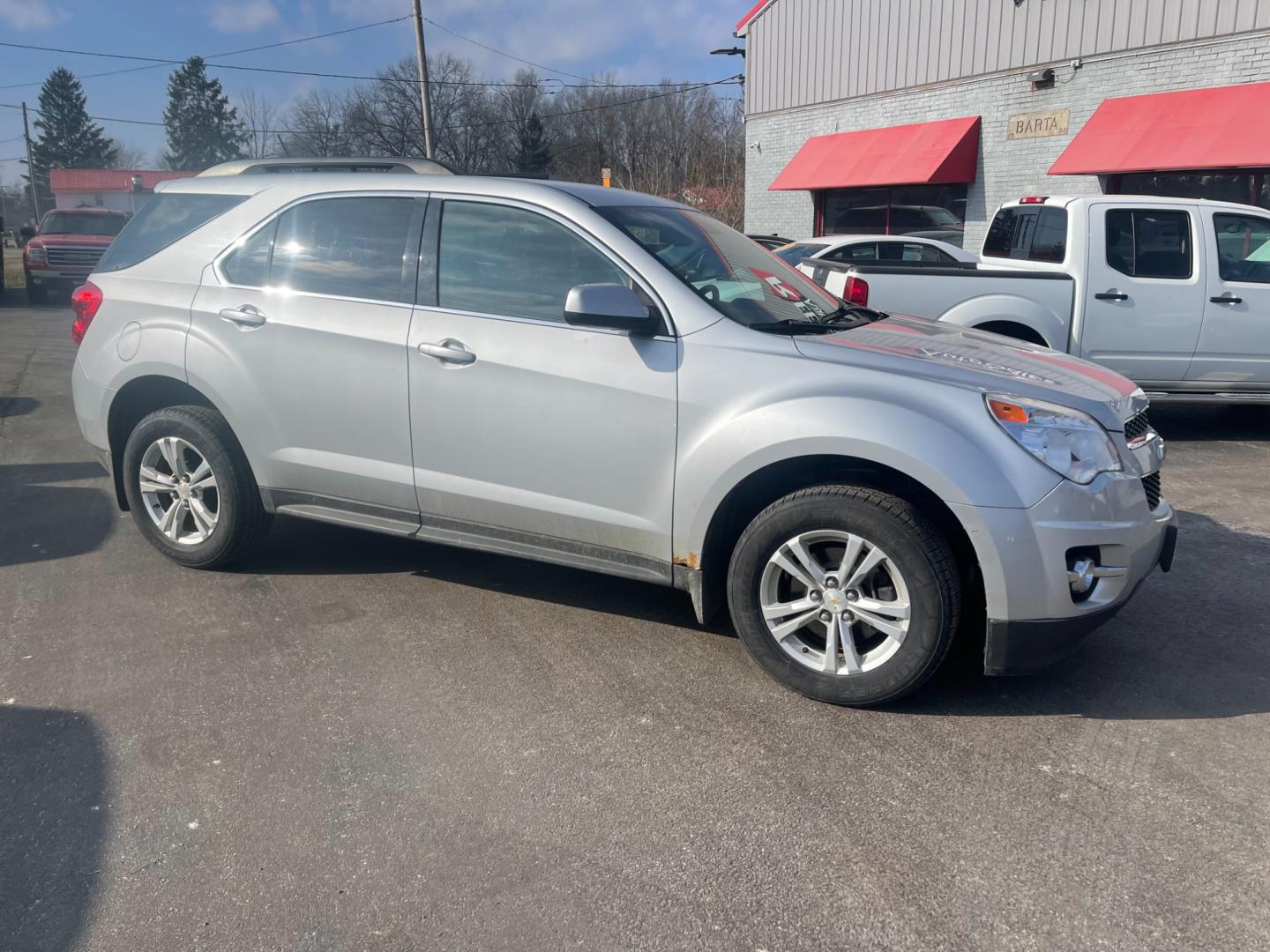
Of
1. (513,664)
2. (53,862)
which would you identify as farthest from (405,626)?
(53,862)

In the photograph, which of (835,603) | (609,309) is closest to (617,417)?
(609,309)

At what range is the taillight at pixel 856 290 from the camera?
7234mm

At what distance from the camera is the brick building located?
13945 mm

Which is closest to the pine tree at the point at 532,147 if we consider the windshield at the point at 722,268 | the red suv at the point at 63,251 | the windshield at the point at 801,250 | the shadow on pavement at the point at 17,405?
the red suv at the point at 63,251

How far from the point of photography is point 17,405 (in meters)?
9.52

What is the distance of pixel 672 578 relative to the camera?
3.88 m

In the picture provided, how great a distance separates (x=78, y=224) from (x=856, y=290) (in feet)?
65.0

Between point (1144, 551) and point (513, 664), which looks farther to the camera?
point (513, 664)

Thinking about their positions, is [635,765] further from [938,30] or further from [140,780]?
[938,30]

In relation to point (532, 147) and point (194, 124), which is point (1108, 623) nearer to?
point (532, 147)

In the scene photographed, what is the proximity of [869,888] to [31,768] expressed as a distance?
2616 mm

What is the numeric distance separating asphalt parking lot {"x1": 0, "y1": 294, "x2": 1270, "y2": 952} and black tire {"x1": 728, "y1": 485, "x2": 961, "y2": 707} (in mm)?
138

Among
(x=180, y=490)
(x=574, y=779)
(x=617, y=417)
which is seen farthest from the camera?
(x=180, y=490)

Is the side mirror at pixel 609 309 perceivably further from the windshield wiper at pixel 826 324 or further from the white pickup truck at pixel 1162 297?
the white pickup truck at pixel 1162 297
